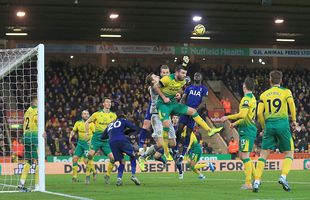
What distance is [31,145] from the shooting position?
642 inches

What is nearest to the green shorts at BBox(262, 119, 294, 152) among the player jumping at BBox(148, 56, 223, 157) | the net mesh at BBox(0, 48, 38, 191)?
the player jumping at BBox(148, 56, 223, 157)

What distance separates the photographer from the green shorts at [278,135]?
14.1 metres

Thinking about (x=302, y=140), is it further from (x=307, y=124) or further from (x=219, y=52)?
(x=219, y=52)

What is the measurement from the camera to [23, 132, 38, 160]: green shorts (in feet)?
53.2

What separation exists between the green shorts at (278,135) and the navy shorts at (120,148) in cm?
450

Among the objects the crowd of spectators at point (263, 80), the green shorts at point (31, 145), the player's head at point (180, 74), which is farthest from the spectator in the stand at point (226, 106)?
the green shorts at point (31, 145)

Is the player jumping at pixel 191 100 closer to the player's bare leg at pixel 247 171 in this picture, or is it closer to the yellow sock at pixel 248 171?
the player's bare leg at pixel 247 171

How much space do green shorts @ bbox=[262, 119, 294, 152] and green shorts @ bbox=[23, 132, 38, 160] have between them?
5.61 metres

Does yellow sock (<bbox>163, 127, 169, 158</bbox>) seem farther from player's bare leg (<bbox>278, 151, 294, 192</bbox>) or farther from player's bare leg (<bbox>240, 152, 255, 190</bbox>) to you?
player's bare leg (<bbox>278, 151, 294, 192</bbox>)

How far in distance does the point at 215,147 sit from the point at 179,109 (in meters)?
24.9


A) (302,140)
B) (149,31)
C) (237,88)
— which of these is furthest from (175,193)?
(237,88)

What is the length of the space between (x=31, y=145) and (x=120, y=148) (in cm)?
250

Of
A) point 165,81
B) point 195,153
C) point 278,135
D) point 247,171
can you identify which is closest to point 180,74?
point 165,81

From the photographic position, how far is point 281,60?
52188 mm
